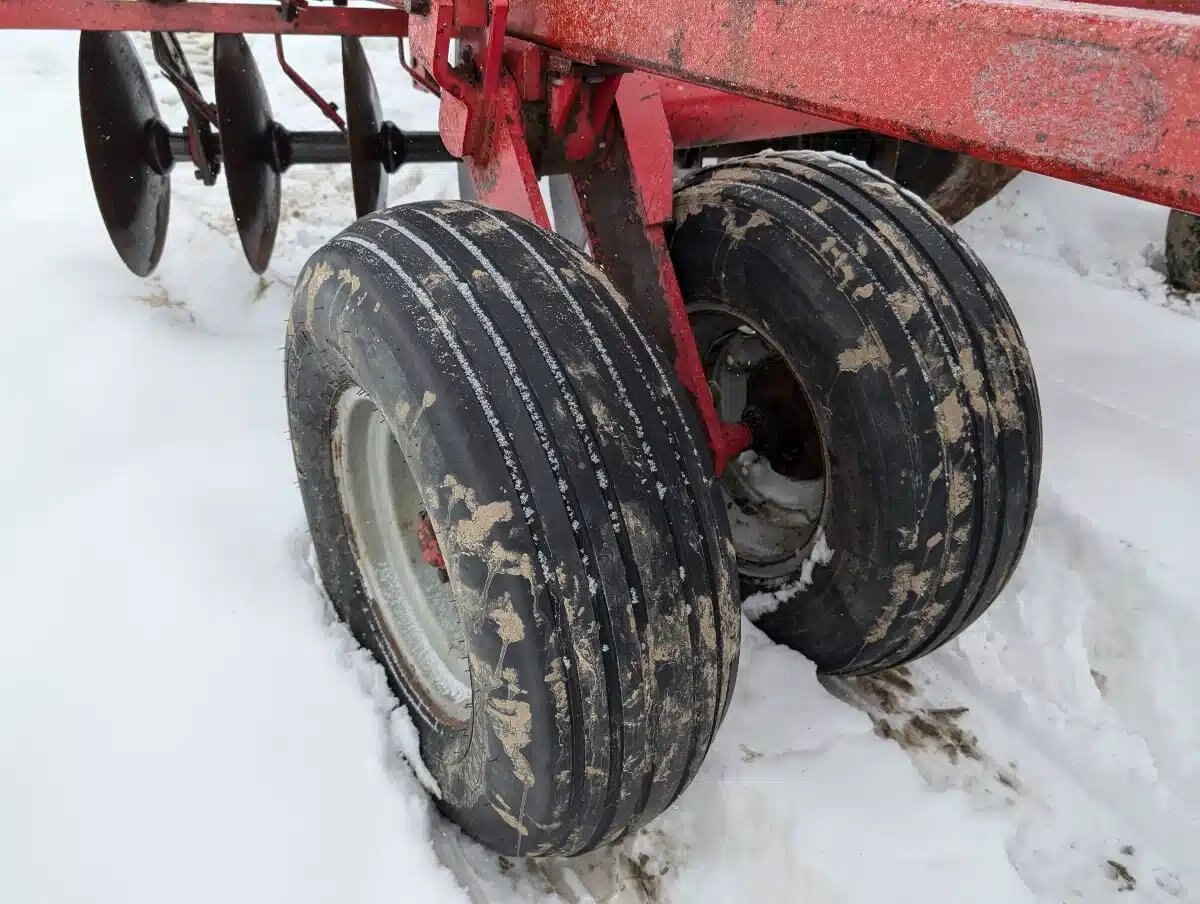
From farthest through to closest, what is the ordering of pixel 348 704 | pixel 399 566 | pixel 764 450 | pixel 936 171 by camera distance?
pixel 936 171
pixel 764 450
pixel 399 566
pixel 348 704

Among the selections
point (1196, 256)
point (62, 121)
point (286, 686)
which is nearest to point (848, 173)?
point (286, 686)

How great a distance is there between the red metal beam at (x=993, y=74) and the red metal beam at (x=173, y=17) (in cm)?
152

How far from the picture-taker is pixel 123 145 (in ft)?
8.94

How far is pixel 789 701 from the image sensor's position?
72.4 inches

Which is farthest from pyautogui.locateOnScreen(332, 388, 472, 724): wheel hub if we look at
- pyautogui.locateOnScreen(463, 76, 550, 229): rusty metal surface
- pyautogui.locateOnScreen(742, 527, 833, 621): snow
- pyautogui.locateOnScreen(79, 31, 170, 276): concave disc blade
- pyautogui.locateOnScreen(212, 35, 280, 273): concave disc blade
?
pyautogui.locateOnScreen(79, 31, 170, 276): concave disc blade

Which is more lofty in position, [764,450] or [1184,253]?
[1184,253]

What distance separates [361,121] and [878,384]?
1.78 m

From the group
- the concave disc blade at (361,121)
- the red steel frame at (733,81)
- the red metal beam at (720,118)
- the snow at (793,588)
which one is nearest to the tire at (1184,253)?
the red metal beam at (720,118)

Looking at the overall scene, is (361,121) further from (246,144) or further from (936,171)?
(936,171)

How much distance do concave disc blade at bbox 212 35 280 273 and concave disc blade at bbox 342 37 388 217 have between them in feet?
0.92

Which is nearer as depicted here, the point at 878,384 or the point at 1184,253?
the point at 878,384

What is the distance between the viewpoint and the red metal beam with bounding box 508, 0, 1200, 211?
28.1 inches

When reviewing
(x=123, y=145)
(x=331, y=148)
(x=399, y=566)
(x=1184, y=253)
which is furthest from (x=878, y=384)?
(x=1184, y=253)

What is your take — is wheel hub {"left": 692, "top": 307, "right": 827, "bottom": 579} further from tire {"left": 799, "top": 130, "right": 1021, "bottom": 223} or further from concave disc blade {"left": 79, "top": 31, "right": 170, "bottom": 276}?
concave disc blade {"left": 79, "top": 31, "right": 170, "bottom": 276}
